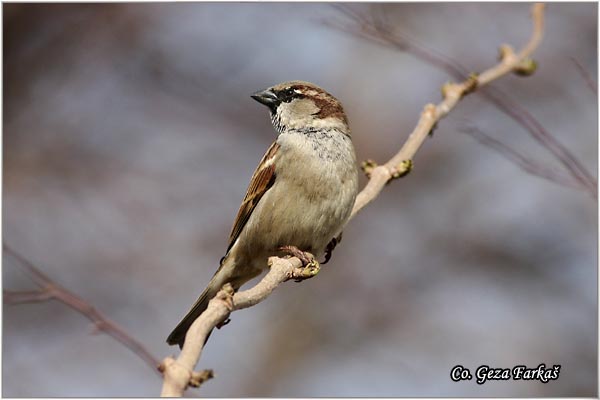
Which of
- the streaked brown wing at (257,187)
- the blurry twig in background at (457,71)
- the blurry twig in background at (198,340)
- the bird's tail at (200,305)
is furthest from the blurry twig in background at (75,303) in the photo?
the blurry twig in background at (457,71)

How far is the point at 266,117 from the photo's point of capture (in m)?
6.36

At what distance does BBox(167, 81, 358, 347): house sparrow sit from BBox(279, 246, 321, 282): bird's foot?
29mm

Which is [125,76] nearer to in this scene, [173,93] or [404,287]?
[173,93]

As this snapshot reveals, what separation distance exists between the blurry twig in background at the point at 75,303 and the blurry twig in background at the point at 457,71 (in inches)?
58.3

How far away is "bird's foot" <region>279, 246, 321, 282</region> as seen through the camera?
8.83 feet

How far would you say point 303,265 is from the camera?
2.95 meters

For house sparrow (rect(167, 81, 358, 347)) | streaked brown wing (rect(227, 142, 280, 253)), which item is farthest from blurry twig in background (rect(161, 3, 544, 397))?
streaked brown wing (rect(227, 142, 280, 253))

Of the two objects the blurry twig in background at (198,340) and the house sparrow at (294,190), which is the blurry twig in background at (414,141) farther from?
the house sparrow at (294,190)

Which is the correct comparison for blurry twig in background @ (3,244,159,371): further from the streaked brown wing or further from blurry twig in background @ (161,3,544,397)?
the streaked brown wing

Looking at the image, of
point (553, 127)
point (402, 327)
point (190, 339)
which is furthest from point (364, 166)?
point (402, 327)

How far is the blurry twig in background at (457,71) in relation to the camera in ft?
8.54

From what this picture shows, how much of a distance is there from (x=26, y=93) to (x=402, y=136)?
9.54 ft

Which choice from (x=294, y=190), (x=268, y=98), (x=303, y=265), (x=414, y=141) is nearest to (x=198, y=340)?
(x=303, y=265)

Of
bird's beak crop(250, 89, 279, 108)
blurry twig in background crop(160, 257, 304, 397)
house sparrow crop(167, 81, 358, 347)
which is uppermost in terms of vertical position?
bird's beak crop(250, 89, 279, 108)
